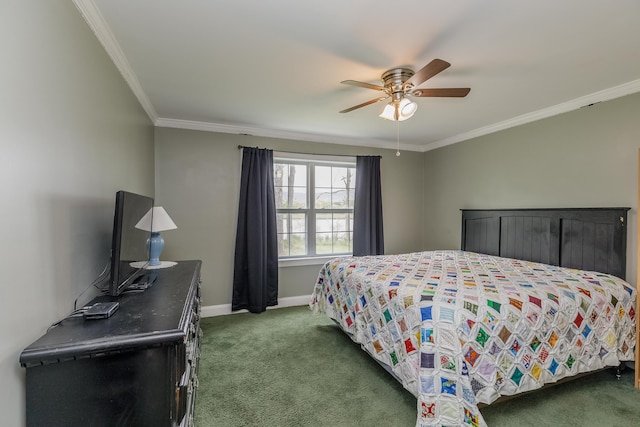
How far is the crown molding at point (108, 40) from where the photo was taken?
1501 millimetres

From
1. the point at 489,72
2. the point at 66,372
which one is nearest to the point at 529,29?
the point at 489,72

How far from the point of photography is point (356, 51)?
195 centimetres

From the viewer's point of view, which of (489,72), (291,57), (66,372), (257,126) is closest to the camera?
(66,372)

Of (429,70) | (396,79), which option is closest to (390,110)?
(396,79)

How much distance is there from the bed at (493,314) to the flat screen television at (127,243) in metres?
1.65

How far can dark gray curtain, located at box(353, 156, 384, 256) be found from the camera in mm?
4316

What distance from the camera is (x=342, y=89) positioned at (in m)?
2.55

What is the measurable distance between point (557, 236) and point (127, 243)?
373 centimetres

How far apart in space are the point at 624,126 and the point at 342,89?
246cm

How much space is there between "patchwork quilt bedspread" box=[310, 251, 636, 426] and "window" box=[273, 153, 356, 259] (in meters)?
1.69

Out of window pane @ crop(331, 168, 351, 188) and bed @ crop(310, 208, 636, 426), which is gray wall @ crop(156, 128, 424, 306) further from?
bed @ crop(310, 208, 636, 426)

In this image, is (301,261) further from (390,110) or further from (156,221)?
(390,110)

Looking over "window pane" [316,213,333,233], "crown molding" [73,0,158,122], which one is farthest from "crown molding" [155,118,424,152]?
"window pane" [316,213,333,233]

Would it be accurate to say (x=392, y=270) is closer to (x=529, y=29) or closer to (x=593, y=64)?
(x=529, y=29)
